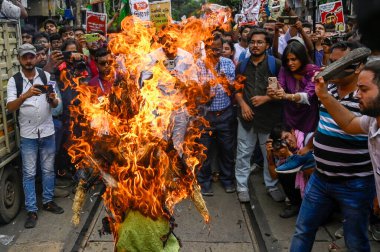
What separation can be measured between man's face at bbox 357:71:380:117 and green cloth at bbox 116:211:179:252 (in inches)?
76.1

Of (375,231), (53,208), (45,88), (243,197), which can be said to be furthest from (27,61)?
(375,231)

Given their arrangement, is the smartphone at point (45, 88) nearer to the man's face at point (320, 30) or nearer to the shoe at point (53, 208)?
the shoe at point (53, 208)

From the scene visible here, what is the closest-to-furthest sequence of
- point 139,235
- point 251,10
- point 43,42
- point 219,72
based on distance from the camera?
point 139,235 < point 219,72 < point 43,42 < point 251,10

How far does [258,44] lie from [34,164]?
376 cm

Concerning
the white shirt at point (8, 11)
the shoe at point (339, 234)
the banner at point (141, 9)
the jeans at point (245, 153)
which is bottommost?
the shoe at point (339, 234)

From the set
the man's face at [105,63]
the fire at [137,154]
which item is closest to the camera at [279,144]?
the fire at [137,154]

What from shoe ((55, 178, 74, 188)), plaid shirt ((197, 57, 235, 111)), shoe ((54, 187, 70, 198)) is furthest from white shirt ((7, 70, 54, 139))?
plaid shirt ((197, 57, 235, 111))

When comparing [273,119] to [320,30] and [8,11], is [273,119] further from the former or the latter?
[8,11]

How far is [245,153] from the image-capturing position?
6598 mm

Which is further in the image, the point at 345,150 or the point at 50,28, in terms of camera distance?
the point at 50,28

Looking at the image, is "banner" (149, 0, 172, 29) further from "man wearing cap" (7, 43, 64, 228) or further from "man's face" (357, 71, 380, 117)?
"man's face" (357, 71, 380, 117)

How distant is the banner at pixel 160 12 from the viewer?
784cm

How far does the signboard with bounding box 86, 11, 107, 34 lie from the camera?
8.80m

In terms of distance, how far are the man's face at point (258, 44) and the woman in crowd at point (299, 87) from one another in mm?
523
